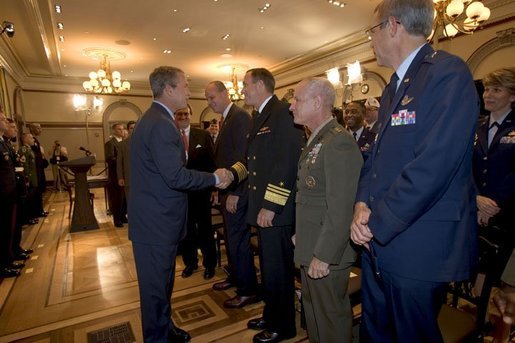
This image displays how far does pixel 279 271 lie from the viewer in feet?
6.81

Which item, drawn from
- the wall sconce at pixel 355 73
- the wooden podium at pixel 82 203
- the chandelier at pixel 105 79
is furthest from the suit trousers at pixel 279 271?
the chandelier at pixel 105 79

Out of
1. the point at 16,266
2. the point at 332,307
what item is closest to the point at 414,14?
the point at 332,307

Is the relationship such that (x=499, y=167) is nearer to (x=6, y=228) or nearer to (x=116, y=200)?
(x=6, y=228)

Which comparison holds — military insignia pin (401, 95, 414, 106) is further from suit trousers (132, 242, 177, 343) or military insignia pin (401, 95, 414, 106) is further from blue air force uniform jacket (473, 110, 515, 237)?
suit trousers (132, 242, 177, 343)

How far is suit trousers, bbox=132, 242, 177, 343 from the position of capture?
6.38ft

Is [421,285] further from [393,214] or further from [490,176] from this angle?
[490,176]

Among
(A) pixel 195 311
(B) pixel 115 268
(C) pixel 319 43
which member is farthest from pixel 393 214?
(C) pixel 319 43

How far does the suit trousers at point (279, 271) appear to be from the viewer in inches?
81.7

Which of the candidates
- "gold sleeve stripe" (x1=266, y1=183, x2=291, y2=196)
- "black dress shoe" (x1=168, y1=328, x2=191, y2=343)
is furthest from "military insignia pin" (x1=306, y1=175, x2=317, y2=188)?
"black dress shoe" (x1=168, y1=328, x2=191, y2=343)

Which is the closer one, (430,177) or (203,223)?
(430,177)

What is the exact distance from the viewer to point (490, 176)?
7.20ft

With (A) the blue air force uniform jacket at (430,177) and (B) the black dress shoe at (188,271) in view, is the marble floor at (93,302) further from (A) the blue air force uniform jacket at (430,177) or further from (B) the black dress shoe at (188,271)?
(A) the blue air force uniform jacket at (430,177)

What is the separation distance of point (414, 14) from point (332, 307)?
1400mm

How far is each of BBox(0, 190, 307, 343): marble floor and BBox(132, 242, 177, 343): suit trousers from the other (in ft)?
1.45
